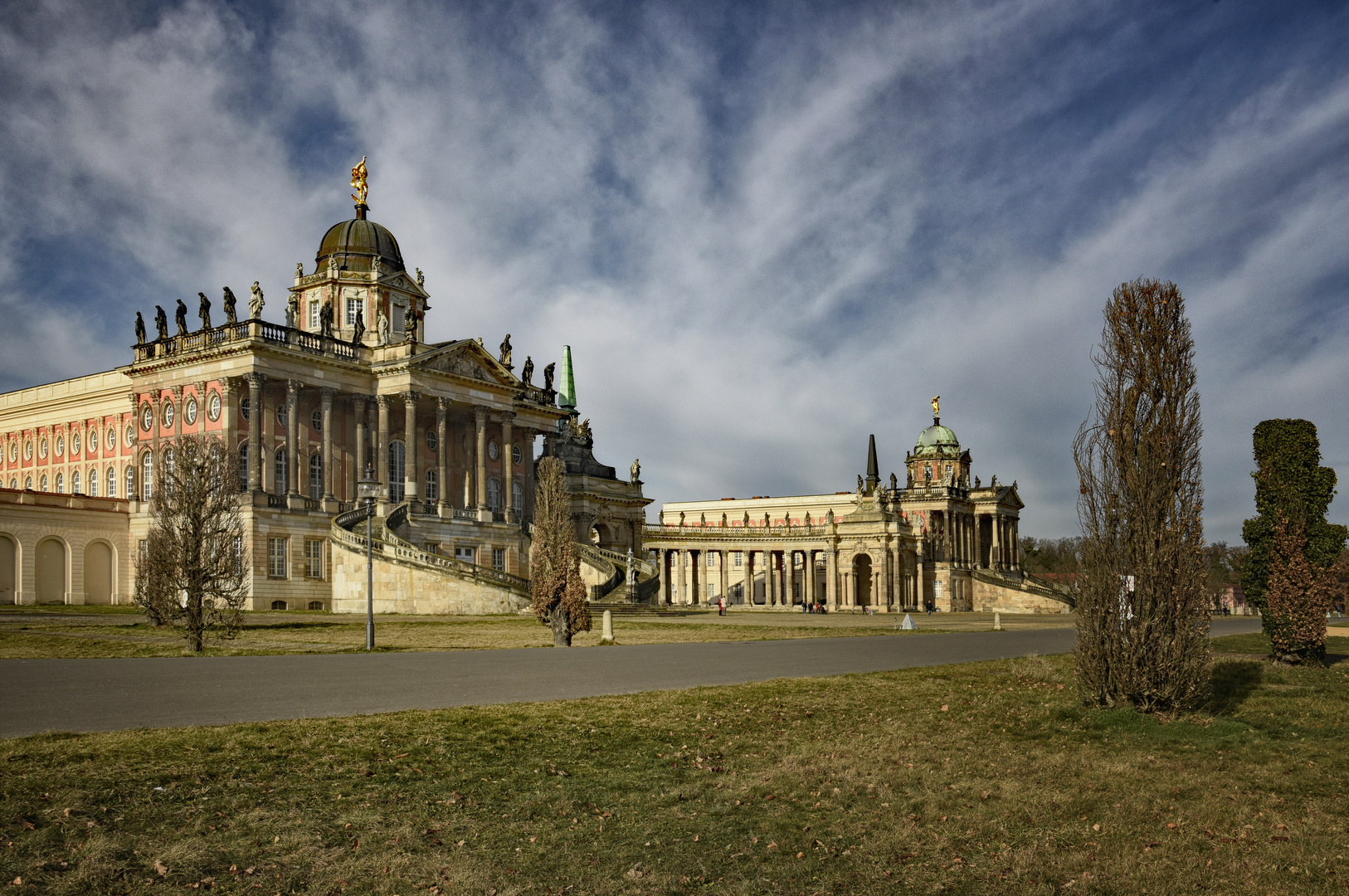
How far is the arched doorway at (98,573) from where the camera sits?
2253 inches

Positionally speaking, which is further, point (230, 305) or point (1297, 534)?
point (230, 305)

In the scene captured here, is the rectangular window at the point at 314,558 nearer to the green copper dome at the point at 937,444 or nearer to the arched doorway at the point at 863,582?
the arched doorway at the point at 863,582

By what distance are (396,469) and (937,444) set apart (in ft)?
276

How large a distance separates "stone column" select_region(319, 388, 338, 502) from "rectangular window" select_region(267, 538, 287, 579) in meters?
4.26

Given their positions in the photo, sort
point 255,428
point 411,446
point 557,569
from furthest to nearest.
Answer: point 411,446
point 255,428
point 557,569

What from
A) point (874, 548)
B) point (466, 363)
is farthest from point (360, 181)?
point (874, 548)

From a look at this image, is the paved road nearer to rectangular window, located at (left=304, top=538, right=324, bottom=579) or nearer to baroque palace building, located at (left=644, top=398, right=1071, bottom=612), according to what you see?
rectangular window, located at (left=304, top=538, right=324, bottom=579)

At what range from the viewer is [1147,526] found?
49.5ft

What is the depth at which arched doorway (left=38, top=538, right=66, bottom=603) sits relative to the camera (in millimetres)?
55000

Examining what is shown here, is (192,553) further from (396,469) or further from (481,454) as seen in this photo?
(481,454)

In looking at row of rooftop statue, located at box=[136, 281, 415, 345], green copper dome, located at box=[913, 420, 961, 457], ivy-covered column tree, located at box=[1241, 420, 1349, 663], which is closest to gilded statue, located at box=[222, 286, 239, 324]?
row of rooftop statue, located at box=[136, 281, 415, 345]

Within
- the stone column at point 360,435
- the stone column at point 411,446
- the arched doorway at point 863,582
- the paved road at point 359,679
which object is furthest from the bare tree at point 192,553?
the arched doorway at point 863,582

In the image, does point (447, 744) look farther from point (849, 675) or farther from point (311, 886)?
point (849, 675)

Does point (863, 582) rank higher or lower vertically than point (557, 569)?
lower
